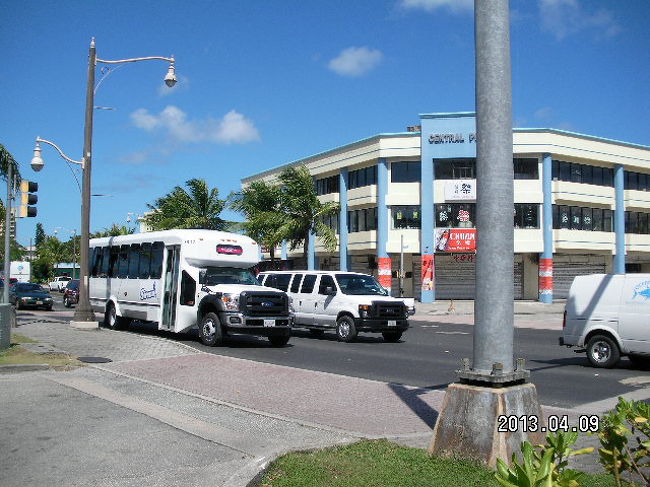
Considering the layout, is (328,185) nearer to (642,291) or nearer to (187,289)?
(187,289)

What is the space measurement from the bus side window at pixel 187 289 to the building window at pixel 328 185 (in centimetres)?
3761

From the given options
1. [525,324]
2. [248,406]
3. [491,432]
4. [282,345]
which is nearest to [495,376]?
[491,432]

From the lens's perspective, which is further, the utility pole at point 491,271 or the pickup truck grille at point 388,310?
the pickup truck grille at point 388,310

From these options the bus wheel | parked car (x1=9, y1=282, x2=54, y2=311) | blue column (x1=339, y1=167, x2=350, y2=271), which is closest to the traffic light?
the bus wheel

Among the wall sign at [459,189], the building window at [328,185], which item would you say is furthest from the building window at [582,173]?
the building window at [328,185]

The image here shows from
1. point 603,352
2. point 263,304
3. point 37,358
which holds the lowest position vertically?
point 37,358

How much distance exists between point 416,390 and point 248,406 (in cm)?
291

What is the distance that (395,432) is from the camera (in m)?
7.82

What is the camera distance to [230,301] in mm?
17547

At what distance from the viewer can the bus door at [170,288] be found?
62.6 ft

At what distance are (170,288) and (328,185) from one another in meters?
38.6

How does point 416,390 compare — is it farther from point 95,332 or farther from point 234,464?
point 95,332

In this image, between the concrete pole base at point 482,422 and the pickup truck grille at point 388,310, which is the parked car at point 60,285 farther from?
the concrete pole base at point 482,422

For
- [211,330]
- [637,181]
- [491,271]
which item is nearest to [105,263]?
[211,330]
